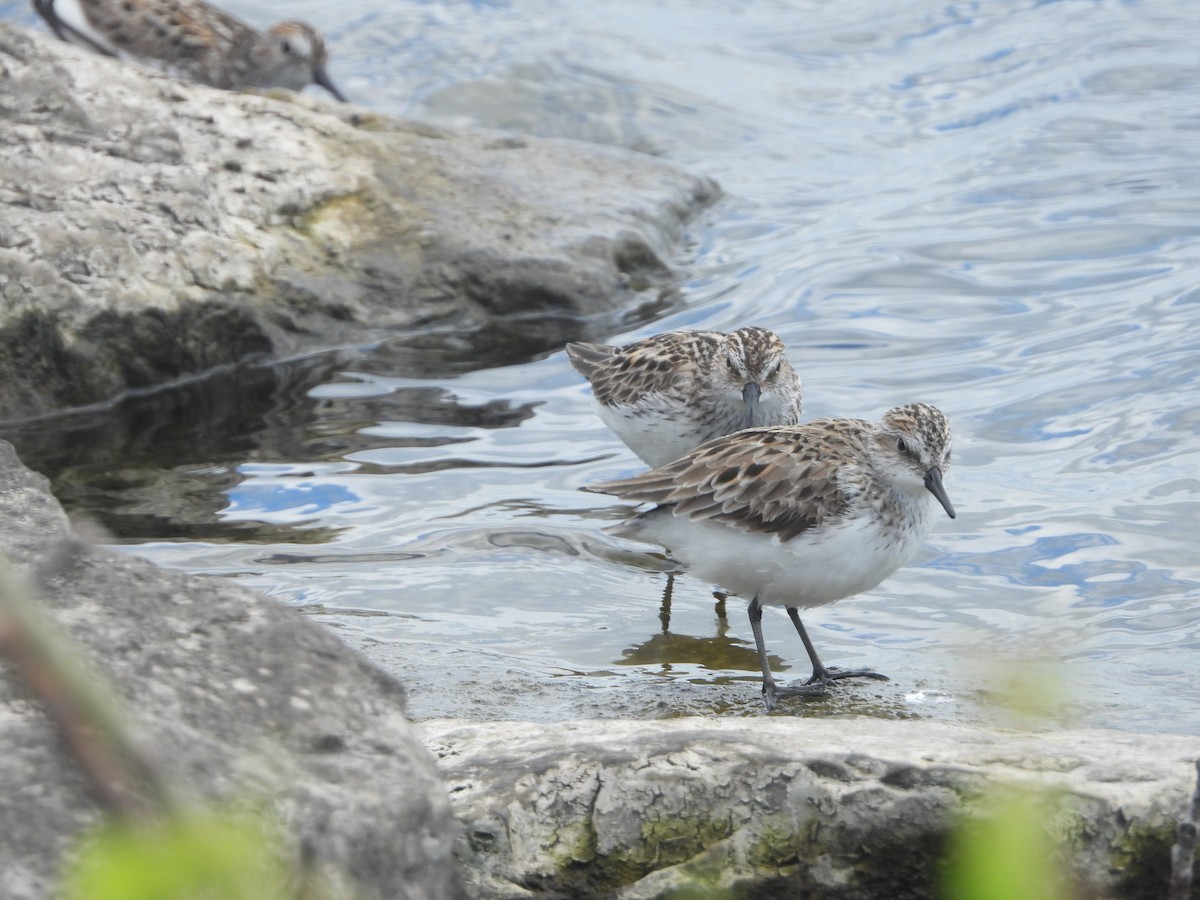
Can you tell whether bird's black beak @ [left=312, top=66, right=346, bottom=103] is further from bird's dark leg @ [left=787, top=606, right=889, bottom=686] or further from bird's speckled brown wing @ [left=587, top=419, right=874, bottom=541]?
bird's dark leg @ [left=787, top=606, right=889, bottom=686]

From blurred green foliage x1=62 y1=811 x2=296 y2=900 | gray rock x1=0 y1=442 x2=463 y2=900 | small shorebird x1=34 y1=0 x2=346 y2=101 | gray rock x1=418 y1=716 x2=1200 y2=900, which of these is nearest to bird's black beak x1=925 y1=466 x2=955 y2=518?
gray rock x1=418 y1=716 x2=1200 y2=900

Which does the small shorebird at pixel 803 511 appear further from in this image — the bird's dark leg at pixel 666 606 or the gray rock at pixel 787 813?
the gray rock at pixel 787 813

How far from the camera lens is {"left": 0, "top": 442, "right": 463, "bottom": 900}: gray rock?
8.88 ft

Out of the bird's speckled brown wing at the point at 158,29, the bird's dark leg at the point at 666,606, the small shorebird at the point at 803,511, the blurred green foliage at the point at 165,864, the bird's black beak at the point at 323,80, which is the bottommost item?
the bird's dark leg at the point at 666,606

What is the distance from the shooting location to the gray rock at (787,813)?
12.9ft

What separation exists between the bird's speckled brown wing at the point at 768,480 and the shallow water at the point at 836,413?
0.72m

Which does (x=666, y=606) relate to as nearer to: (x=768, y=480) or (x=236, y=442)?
(x=768, y=480)

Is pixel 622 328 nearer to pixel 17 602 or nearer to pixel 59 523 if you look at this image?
pixel 59 523

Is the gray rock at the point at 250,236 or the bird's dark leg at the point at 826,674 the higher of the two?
the gray rock at the point at 250,236

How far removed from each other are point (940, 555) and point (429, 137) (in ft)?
20.1

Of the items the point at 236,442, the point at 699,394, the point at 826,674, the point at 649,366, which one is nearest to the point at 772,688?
the point at 826,674

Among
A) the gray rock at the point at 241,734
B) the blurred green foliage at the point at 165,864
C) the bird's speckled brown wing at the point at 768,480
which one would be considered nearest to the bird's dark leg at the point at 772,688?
the bird's speckled brown wing at the point at 768,480

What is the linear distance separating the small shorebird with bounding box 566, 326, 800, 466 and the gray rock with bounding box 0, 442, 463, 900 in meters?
4.67

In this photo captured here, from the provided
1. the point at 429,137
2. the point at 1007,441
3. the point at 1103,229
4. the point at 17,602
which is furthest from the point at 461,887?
the point at 1103,229
